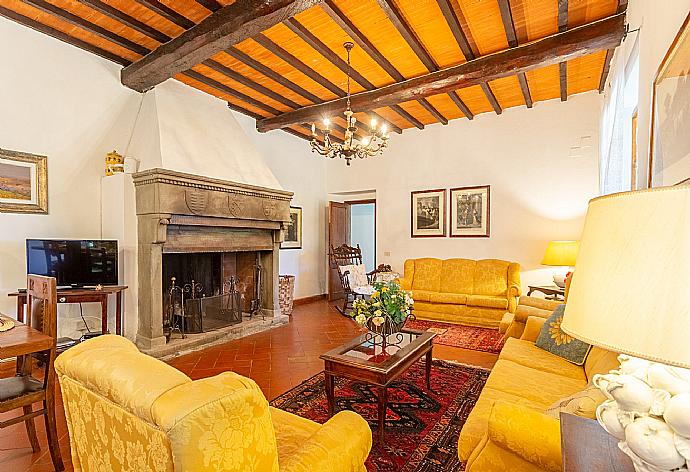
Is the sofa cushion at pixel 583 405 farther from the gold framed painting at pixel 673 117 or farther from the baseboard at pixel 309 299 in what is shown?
the baseboard at pixel 309 299

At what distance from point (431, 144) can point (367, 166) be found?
1.40m

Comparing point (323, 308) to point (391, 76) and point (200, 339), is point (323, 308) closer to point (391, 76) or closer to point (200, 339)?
point (200, 339)

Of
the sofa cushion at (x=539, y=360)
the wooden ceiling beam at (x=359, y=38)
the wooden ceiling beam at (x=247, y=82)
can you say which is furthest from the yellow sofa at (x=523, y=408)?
the wooden ceiling beam at (x=247, y=82)

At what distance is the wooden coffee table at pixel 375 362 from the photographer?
243 cm

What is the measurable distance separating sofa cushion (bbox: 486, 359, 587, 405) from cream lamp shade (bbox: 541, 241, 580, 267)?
3.15 m

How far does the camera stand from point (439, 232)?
23.0ft

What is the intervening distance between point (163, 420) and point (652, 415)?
1103 mm

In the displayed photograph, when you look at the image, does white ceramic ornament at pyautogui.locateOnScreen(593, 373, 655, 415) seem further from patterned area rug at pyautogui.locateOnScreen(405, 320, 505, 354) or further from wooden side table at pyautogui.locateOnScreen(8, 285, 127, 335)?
wooden side table at pyautogui.locateOnScreen(8, 285, 127, 335)

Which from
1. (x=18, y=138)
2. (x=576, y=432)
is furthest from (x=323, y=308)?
(x=576, y=432)

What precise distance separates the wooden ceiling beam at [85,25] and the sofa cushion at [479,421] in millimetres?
4827

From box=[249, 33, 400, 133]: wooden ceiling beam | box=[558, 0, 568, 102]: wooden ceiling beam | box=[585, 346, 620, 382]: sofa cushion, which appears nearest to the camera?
box=[585, 346, 620, 382]: sofa cushion

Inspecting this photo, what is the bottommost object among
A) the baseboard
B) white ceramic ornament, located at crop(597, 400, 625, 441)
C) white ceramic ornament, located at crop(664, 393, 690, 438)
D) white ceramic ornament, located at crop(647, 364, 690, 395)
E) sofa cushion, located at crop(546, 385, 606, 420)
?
the baseboard

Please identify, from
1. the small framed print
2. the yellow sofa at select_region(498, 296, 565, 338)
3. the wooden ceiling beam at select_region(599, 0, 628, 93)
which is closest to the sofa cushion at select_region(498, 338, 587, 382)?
the yellow sofa at select_region(498, 296, 565, 338)

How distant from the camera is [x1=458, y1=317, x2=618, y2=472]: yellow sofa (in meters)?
1.37
